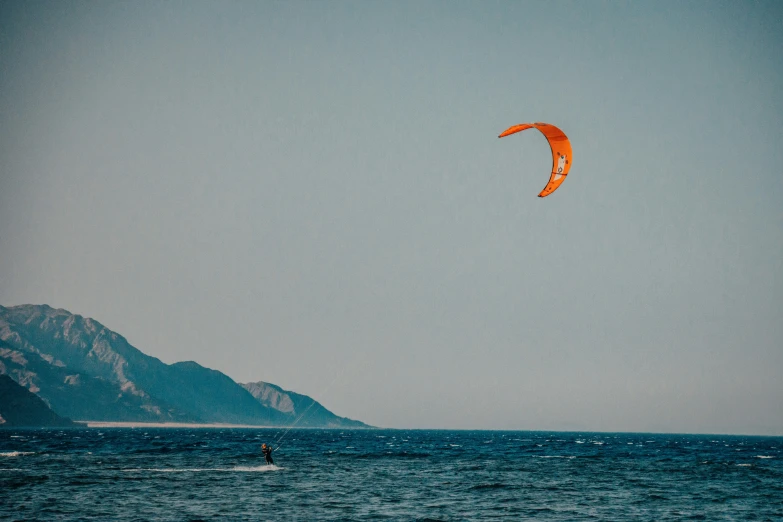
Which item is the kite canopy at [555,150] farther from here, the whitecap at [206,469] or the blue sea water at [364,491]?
the whitecap at [206,469]

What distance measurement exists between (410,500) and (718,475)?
101 ft

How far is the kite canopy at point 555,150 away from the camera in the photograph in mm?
30047

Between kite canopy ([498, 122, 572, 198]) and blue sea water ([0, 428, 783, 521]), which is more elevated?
kite canopy ([498, 122, 572, 198])

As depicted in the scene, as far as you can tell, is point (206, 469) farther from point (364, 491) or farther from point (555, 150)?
point (555, 150)

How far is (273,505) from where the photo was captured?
1262 inches

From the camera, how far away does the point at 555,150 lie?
32.1m

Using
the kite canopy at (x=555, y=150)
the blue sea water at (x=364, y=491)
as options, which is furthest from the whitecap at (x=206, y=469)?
the kite canopy at (x=555, y=150)

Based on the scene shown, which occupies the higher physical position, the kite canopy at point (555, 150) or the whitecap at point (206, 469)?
the kite canopy at point (555, 150)

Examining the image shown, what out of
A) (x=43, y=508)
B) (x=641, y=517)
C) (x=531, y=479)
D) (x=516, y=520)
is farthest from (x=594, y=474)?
(x=43, y=508)

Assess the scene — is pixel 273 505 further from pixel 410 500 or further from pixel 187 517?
pixel 410 500

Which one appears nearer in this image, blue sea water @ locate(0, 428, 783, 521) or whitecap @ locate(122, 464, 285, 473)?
blue sea water @ locate(0, 428, 783, 521)

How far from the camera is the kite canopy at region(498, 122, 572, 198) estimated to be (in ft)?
98.6

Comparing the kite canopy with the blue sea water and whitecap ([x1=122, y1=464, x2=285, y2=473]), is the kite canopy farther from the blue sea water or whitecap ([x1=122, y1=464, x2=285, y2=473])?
whitecap ([x1=122, y1=464, x2=285, y2=473])

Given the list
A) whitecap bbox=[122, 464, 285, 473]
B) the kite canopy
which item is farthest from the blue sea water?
the kite canopy
